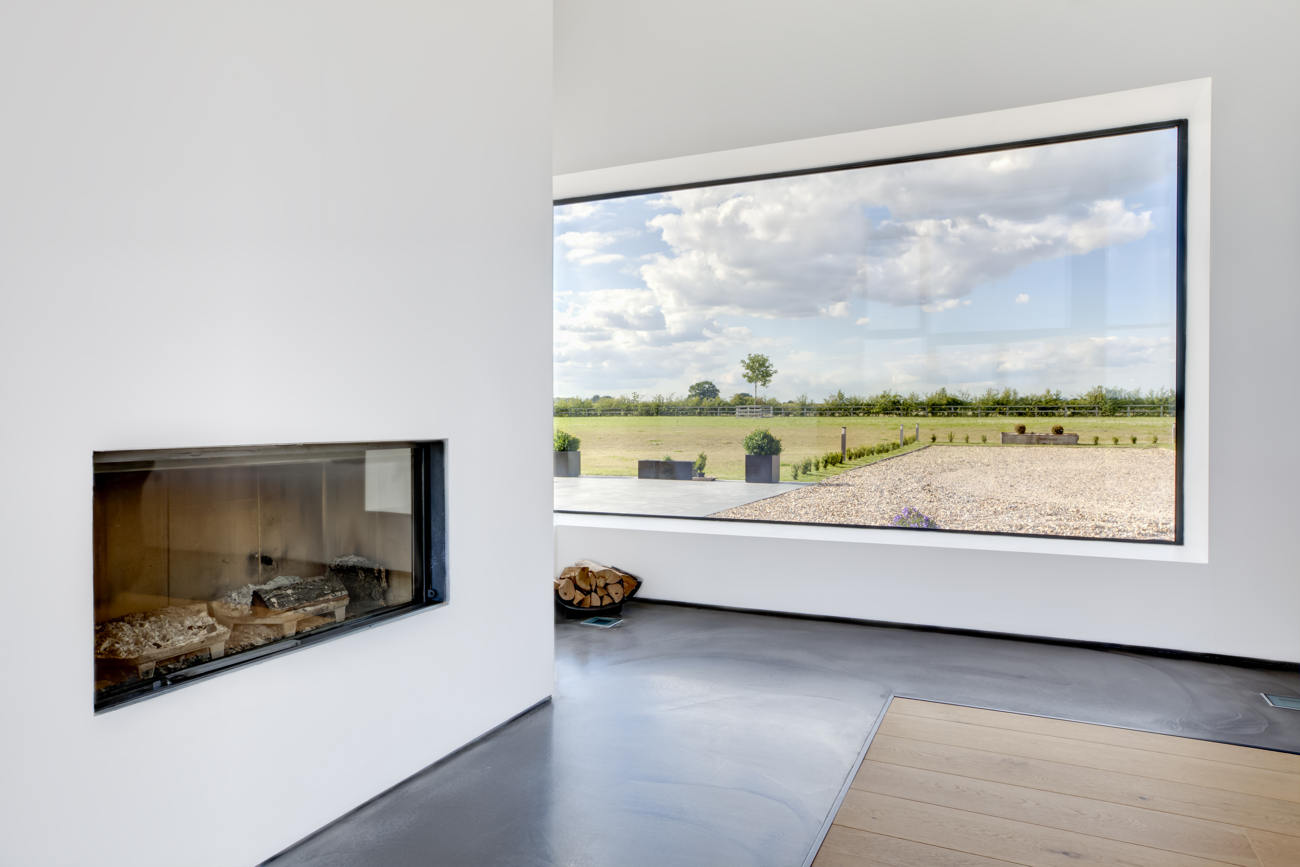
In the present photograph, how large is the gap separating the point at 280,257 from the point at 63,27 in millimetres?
587

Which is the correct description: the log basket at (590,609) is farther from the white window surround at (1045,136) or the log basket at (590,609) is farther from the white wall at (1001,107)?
the white window surround at (1045,136)

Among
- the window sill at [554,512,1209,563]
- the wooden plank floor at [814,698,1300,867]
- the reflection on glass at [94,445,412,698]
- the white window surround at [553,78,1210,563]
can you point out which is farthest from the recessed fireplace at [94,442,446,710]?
the window sill at [554,512,1209,563]

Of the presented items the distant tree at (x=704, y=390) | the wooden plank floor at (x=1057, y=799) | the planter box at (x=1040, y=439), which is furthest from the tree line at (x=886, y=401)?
the wooden plank floor at (x=1057, y=799)

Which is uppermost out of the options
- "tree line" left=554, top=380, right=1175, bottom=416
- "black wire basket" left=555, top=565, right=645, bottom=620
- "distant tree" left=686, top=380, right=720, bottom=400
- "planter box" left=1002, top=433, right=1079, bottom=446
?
"distant tree" left=686, top=380, right=720, bottom=400

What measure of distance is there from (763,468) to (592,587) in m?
1.24

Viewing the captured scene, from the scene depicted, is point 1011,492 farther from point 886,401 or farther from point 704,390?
point 704,390

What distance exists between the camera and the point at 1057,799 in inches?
86.2

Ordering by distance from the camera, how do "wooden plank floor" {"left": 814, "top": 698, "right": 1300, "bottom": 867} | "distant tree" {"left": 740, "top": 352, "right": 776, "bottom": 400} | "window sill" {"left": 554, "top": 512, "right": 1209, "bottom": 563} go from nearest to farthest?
"wooden plank floor" {"left": 814, "top": 698, "right": 1300, "bottom": 867}, "window sill" {"left": 554, "top": 512, "right": 1209, "bottom": 563}, "distant tree" {"left": 740, "top": 352, "right": 776, "bottom": 400}

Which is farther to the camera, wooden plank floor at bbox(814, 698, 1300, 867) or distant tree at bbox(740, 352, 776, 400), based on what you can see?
distant tree at bbox(740, 352, 776, 400)

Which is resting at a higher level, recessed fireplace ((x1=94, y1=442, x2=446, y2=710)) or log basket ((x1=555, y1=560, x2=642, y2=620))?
recessed fireplace ((x1=94, y1=442, x2=446, y2=710))

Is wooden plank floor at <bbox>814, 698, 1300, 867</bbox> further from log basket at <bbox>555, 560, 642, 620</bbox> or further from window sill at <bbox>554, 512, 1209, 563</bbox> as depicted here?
log basket at <bbox>555, 560, 642, 620</bbox>

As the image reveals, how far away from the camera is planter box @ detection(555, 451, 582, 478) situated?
5090mm

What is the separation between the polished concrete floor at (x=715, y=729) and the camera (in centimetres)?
198

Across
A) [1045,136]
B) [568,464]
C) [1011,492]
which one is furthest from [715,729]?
[1045,136]
